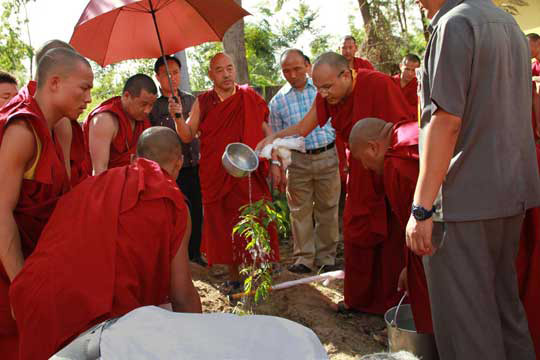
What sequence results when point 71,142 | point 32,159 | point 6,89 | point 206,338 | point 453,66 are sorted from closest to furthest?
1. point 206,338
2. point 453,66
3. point 32,159
4. point 71,142
5. point 6,89

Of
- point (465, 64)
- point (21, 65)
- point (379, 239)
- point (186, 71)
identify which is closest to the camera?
point (465, 64)

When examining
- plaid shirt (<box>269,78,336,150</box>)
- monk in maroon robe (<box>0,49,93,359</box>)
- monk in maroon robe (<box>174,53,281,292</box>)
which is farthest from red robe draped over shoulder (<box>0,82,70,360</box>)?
plaid shirt (<box>269,78,336,150</box>)

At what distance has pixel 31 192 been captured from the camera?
2672 mm

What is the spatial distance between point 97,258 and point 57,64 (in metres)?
1.03

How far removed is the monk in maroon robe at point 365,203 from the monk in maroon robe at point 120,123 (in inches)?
54.7

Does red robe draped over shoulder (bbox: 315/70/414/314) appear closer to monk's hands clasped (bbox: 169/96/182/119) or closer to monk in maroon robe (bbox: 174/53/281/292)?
monk in maroon robe (bbox: 174/53/281/292)

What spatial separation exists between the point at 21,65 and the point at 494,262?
40.2 feet

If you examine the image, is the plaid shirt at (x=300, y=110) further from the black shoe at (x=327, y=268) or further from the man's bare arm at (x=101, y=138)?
the man's bare arm at (x=101, y=138)

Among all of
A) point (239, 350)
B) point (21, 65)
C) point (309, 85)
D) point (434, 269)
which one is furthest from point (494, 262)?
point (21, 65)

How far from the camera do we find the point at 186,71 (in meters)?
6.42

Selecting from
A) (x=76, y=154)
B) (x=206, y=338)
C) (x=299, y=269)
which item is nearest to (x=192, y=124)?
(x=299, y=269)

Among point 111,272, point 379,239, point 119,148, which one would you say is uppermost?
point 119,148

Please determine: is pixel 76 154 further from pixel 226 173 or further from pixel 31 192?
pixel 226 173

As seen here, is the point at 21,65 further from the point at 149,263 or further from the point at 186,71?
the point at 149,263
